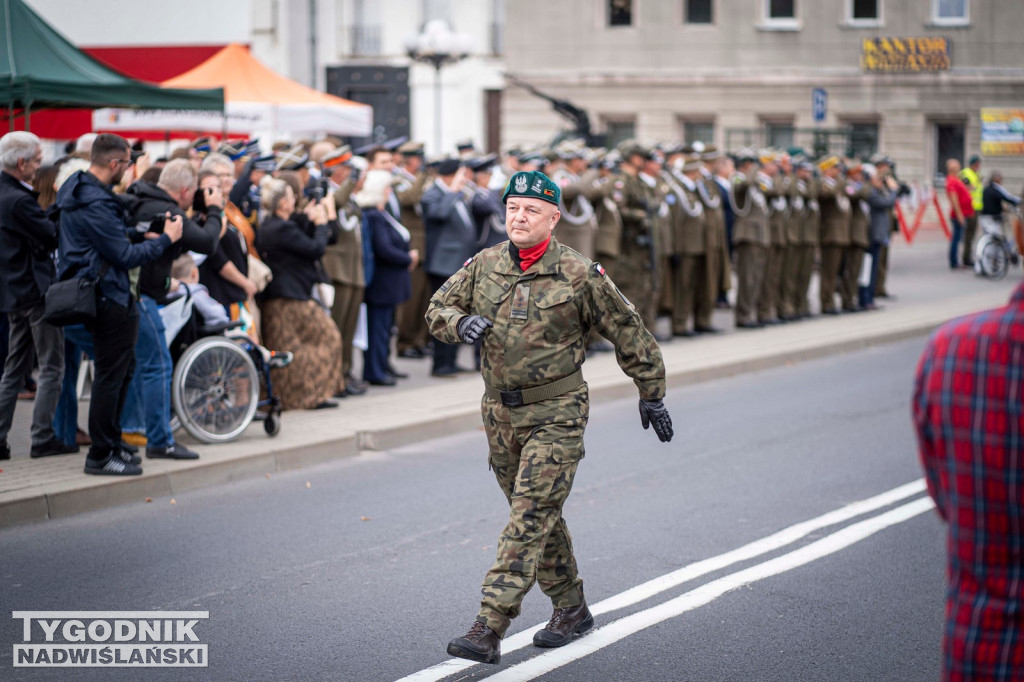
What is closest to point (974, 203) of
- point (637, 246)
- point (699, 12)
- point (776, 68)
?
point (776, 68)

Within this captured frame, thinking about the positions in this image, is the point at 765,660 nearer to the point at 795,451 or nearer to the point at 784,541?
the point at 784,541

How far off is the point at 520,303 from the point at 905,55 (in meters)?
33.5

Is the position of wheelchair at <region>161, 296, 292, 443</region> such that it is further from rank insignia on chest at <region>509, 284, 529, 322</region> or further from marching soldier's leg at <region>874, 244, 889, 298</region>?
marching soldier's leg at <region>874, 244, 889, 298</region>

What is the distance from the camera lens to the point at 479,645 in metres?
5.22

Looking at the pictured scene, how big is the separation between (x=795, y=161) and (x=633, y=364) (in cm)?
1420

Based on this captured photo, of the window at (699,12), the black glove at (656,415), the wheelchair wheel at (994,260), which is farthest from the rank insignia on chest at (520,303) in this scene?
the window at (699,12)

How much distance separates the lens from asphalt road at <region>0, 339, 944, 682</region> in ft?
18.3

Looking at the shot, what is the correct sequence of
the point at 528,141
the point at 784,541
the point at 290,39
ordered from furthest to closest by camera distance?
1. the point at 290,39
2. the point at 528,141
3. the point at 784,541

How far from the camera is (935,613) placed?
20.2 ft

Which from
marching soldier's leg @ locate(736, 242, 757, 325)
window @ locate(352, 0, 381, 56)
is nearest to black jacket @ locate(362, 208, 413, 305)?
marching soldier's leg @ locate(736, 242, 757, 325)

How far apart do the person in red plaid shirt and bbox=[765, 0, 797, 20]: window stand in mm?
36492

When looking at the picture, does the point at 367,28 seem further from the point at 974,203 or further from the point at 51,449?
the point at 51,449

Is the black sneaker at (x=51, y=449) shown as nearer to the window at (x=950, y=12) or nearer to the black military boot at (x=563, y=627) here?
the black military boot at (x=563, y=627)

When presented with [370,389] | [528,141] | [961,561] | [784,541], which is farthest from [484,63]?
[961,561]
